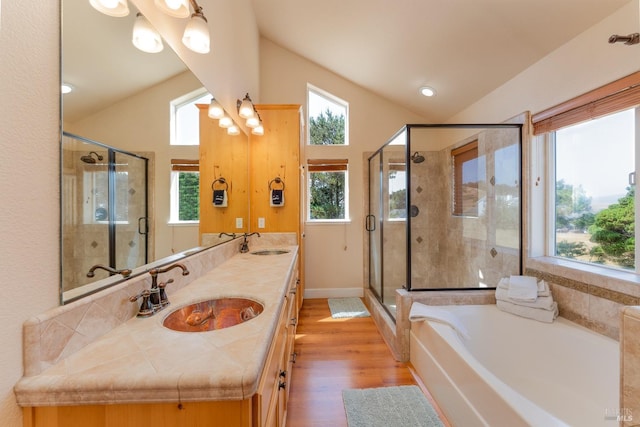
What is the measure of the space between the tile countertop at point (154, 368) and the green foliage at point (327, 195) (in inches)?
115

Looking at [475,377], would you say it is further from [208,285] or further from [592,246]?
[208,285]

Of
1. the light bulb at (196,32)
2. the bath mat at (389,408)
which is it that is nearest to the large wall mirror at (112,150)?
the light bulb at (196,32)

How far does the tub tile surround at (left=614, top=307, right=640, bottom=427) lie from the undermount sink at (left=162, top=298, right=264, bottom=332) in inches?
43.5

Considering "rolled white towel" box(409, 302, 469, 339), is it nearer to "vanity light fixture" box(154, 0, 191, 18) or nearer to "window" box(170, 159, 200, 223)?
"window" box(170, 159, 200, 223)

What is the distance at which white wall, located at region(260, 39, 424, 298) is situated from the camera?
366 centimetres

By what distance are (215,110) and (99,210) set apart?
4.04 feet

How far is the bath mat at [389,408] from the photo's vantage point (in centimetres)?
159

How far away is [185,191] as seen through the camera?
147cm

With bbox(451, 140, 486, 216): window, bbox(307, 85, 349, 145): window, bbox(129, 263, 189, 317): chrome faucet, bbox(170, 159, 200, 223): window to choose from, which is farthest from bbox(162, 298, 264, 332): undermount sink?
bbox(307, 85, 349, 145): window

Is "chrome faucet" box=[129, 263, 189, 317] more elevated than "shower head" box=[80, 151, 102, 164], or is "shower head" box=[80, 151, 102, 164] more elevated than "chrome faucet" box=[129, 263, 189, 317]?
"shower head" box=[80, 151, 102, 164]

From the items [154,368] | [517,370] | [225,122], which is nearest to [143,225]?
[154,368]

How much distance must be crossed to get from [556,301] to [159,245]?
8.71 feet

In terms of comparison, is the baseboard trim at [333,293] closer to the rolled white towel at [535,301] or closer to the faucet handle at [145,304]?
the rolled white towel at [535,301]

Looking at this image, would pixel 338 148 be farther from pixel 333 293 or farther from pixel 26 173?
pixel 26 173
